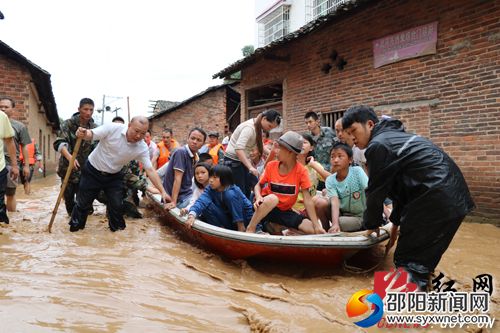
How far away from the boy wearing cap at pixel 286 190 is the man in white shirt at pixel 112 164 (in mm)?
1293

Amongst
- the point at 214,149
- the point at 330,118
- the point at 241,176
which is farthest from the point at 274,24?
the point at 241,176

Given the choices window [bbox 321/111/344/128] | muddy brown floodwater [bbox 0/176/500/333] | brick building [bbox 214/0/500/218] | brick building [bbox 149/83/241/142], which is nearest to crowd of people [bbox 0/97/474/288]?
muddy brown floodwater [bbox 0/176/500/333]

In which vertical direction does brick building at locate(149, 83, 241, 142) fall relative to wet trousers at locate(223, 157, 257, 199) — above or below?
above

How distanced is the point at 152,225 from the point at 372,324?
3613 mm

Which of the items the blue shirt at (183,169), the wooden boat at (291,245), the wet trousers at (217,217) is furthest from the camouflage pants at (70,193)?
the wooden boat at (291,245)

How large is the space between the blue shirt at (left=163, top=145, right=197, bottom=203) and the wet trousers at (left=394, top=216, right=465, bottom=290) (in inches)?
115

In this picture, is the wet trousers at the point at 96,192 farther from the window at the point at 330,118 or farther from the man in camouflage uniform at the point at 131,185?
the window at the point at 330,118

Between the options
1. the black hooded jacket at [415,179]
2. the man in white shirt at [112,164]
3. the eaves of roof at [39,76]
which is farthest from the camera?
the eaves of roof at [39,76]

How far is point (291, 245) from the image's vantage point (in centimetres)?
303

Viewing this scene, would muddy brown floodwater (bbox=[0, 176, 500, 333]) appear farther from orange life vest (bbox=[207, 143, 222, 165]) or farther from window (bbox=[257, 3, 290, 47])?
window (bbox=[257, 3, 290, 47])

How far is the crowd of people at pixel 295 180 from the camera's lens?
2443 millimetres

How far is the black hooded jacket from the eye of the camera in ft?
7.77

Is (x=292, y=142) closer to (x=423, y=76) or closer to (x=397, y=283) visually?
(x=397, y=283)

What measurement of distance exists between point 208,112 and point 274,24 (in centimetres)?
573
